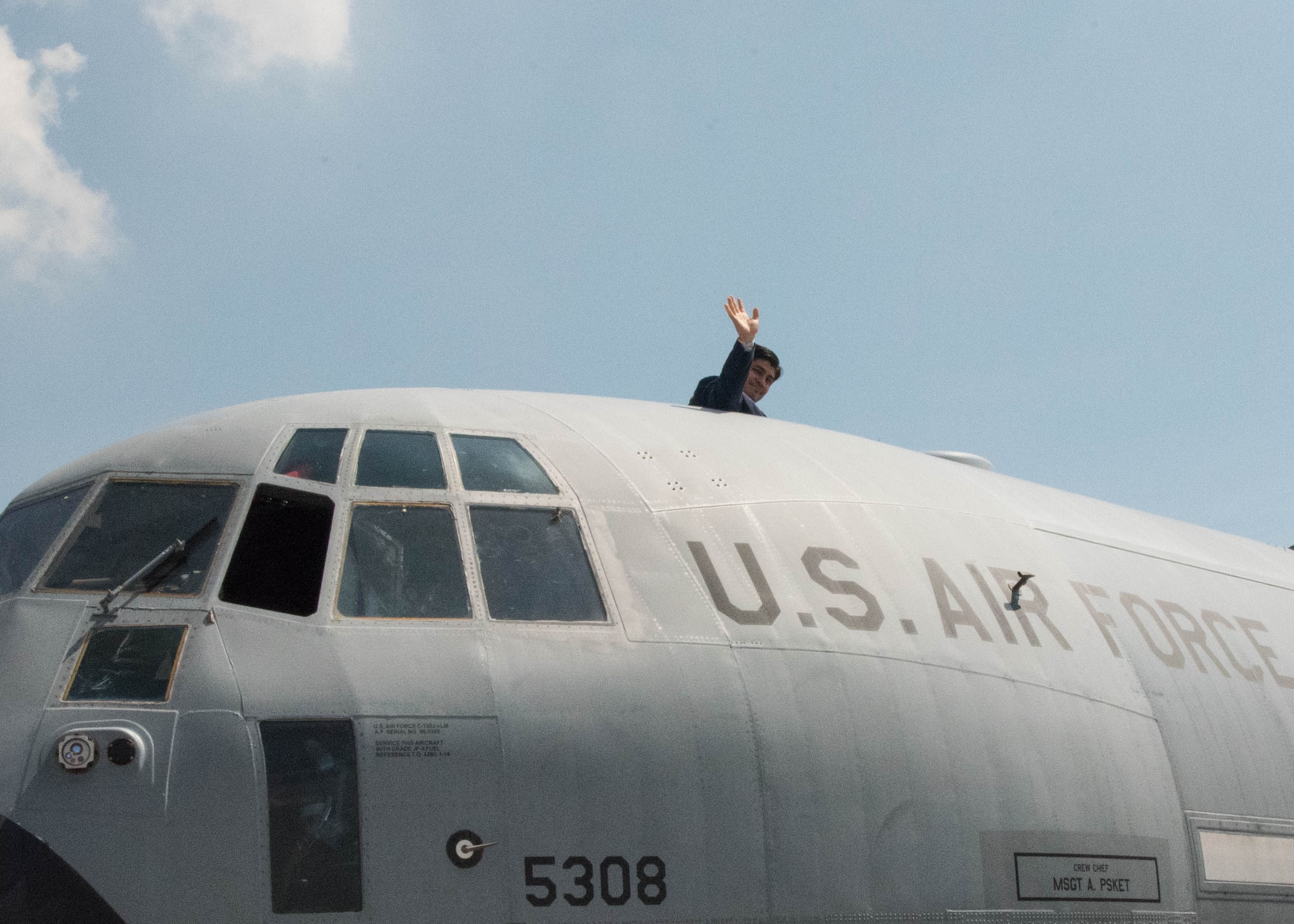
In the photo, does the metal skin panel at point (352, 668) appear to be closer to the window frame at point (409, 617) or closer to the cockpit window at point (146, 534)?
the window frame at point (409, 617)

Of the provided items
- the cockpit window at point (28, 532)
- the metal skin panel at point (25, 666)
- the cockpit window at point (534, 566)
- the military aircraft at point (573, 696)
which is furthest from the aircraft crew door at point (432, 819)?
the cockpit window at point (28, 532)

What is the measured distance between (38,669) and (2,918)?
1.18m

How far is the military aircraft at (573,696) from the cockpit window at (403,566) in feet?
0.06

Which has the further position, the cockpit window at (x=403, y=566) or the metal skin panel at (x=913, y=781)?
the metal skin panel at (x=913, y=781)

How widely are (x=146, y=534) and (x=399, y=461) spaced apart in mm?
1445

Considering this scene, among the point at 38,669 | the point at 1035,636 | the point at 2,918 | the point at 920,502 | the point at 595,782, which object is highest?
the point at 920,502

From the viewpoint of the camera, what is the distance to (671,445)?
28.3 feet

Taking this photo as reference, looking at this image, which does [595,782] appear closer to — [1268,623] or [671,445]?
[671,445]

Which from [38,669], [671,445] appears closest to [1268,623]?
[671,445]

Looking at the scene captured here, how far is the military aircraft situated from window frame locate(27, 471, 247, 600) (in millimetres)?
25

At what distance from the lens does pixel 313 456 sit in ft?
24.6

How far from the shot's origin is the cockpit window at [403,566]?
22.3ft

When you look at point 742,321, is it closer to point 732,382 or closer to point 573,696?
point 732,382

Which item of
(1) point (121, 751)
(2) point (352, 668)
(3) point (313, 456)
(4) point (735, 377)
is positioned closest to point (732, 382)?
(4) point (735, 377)
